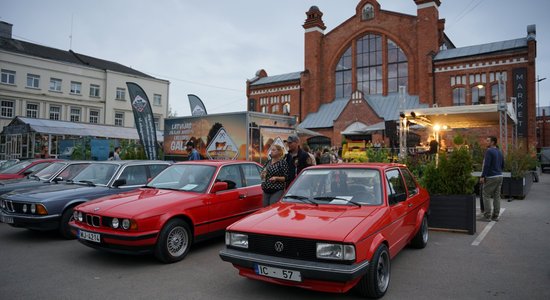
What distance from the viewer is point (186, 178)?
21.5 ft

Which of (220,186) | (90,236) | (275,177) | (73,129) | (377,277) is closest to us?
(377,277)

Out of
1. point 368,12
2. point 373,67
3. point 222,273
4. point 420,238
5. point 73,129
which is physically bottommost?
point 222,273

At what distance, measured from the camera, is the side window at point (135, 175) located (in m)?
7.86

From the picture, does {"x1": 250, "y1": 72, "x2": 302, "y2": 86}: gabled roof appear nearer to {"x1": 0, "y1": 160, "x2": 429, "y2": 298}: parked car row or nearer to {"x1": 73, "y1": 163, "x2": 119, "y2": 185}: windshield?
{"x1": 73, "y1": 163, "x2": 119, "y2": 185}: windshield

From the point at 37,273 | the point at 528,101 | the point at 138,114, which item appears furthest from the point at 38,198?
the point at 528,101

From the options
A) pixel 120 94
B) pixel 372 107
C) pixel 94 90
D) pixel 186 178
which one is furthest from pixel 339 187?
pixel 120 94

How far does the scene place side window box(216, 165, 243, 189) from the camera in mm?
6432

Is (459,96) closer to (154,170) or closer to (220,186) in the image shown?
(154,170)

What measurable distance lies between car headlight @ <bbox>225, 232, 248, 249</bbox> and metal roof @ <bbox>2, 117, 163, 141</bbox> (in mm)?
23721

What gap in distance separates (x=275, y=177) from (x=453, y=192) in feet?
12.6

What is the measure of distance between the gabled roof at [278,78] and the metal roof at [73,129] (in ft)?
42.5

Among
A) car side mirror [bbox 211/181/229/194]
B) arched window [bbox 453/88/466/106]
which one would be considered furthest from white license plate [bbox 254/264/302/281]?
arched window [bbox 453/88/466/106]

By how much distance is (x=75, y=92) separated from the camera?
41.6m

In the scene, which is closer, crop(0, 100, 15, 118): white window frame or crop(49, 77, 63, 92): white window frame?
crop(0, 100, 15, 118): white window frame
